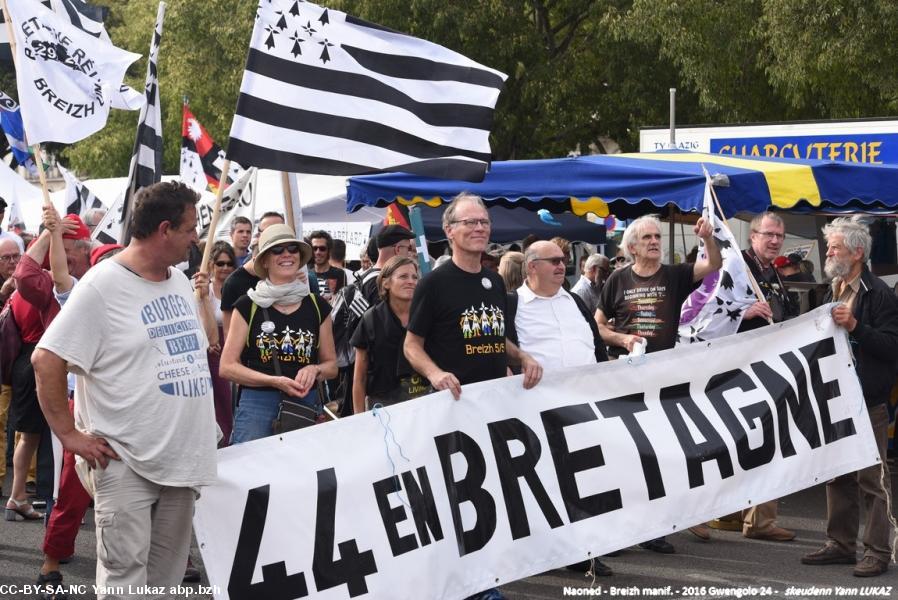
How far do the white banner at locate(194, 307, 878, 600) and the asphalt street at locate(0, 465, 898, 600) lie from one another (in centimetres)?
42

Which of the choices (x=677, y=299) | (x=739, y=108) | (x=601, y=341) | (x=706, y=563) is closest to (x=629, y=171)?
(x=677, y=299)

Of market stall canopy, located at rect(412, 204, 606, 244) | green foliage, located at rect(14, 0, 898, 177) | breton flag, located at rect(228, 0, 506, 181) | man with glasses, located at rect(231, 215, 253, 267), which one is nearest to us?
breton flag, located at rect(228, 0, 506, 181)

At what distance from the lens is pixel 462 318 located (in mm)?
6242

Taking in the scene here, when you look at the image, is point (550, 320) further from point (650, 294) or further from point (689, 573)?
point (689, 573)

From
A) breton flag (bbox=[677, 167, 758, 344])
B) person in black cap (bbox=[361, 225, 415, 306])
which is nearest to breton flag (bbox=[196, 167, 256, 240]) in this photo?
person in black cap (bbox=[361, 225, 415, 306])

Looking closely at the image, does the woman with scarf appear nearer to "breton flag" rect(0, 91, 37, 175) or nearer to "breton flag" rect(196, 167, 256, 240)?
"breton flag" rect(0, 91, 37, 175)

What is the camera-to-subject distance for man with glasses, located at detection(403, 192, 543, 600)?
6238 mm

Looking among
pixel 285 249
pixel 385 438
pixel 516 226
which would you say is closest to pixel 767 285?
pixel 285 249

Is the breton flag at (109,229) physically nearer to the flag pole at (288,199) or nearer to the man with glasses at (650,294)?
the flag pole at (288,199)

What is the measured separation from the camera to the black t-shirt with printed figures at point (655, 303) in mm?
7875

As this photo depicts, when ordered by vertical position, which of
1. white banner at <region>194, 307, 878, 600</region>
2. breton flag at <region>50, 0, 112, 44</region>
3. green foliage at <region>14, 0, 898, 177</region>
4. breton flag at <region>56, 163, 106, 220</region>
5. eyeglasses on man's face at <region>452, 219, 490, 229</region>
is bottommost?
white banner at <region>194, 307, 878, 600</region>

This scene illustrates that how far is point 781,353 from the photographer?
7.24 meters

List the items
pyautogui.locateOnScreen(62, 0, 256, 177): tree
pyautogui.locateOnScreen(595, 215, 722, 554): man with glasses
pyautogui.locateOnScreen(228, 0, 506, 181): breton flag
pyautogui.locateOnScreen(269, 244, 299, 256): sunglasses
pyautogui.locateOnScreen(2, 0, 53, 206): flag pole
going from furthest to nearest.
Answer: pyautogui.locateOnScreen(62, 0, 256, 177): tree < pyautogui.locateOnScreen(595, 215, 722, 554): man with glasses < pyautogui.locateOnScreen(228, 0, 506, 181): breton flag < pyautogui.locateOnScreen(269, 244, 299, 256): sunglasses < pyautogui.locateOnScreen(2, 0, 53, 206): flag pole

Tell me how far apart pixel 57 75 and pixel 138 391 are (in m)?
3.78
